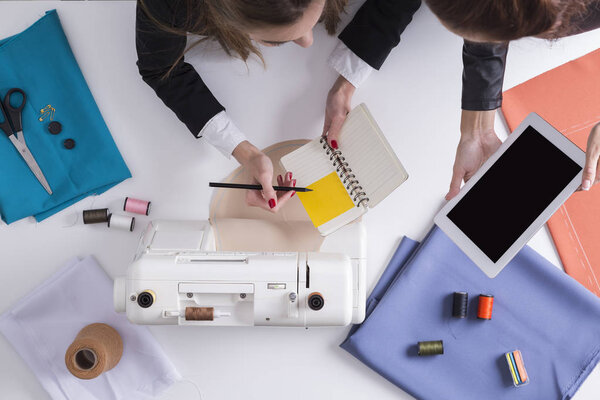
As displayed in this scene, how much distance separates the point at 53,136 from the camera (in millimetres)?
1061

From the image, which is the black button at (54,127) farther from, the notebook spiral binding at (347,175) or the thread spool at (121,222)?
the notebook spiral binding at (347,175)

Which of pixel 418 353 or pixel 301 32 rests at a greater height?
pixel 301 32

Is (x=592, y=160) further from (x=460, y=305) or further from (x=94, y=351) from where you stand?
(x=94, y=351)

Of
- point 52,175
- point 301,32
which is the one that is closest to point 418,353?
point 301,32

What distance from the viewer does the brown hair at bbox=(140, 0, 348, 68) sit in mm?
652

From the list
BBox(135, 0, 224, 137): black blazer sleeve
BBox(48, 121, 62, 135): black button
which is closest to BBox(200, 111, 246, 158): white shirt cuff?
BBox(135, 0, 224, 137): black blazer sleeve

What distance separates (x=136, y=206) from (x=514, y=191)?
30.4 inches

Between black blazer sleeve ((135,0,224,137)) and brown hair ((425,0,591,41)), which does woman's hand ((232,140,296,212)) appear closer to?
black blazer sleeve ((135,0,224,137))

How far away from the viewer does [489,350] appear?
3.40 ft

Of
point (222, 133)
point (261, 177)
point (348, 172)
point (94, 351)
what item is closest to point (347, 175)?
point (348, 172)

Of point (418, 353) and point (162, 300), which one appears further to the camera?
point (418, 353)

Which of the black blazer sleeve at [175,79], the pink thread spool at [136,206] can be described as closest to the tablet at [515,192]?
the black blazer sleeve at [175,79]

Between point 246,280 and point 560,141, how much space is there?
22.9 inches

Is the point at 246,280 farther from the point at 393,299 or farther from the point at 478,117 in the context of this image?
the point at 478,117
